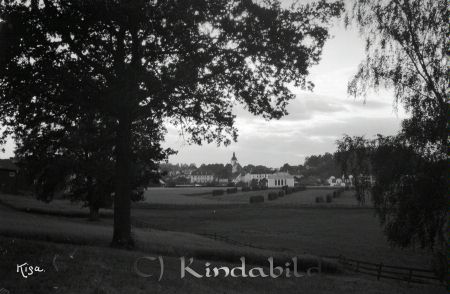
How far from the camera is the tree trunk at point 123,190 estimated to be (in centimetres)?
1797

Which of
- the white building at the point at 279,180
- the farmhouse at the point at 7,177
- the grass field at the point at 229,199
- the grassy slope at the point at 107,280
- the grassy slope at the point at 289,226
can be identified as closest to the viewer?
the grassy slope at the point at 107,280

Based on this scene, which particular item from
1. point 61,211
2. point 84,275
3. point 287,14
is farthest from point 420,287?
point 61,211

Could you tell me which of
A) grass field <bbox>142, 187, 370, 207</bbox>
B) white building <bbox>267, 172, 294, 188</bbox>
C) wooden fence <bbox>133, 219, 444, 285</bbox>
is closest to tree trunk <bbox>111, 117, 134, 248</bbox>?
wooden fence <bbox>133, 219, 444, 285</bbox>

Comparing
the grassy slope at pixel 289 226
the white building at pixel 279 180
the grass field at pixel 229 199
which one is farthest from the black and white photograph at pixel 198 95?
the white building at pixel 279 180

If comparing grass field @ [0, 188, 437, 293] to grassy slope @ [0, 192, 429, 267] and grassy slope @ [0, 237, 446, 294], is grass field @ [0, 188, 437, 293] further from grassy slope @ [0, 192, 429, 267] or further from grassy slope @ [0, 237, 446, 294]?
grassy slope @ [0, 237, 446, 294]

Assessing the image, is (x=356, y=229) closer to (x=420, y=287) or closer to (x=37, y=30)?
(x=420, y=287)

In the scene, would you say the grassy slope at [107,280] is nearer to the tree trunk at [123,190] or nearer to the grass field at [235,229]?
the tree trunk at [123,190]

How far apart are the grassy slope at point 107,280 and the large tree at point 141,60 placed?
4281mm

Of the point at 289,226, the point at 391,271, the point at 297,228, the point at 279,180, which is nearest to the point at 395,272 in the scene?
the point at 391,271

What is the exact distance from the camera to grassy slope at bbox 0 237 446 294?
10.6 metres

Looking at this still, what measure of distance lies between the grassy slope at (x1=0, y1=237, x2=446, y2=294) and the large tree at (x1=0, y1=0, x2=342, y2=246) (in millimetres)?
4281

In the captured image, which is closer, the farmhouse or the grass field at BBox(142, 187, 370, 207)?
the farmhouse

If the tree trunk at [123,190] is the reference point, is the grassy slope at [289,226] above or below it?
below

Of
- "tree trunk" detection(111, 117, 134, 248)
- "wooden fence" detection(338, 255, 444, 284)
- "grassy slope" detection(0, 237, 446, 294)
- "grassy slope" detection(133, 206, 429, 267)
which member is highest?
"tree trunk" detection(111, 117, 134, 248)
